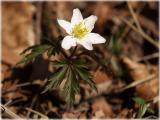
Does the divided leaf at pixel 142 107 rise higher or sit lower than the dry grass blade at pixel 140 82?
lower

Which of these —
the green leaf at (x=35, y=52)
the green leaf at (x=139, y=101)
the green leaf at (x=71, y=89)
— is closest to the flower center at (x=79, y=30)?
the green leaf at (x=35, y=52)

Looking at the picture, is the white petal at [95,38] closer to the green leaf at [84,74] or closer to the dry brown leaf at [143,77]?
the green leaf at [84,74]

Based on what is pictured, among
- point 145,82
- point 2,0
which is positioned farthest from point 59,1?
point 145,82

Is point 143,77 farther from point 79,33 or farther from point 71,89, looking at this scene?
point 71,89

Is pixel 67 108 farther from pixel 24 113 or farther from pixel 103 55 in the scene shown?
pixel 103 55

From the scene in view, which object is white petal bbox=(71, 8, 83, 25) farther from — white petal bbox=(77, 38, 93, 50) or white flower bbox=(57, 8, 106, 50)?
white petal bbox=(77, 38, 93, 50)

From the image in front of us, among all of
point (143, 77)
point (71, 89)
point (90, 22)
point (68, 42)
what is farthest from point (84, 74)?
point (143, 77)
